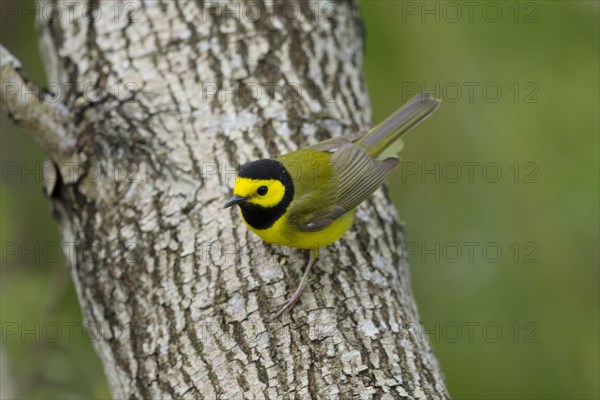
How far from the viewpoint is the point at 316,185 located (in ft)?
12.2

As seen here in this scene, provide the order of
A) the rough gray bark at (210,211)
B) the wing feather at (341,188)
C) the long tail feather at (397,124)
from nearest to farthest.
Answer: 1. the rough gray bark at (210,211)
2. the wing feather at (341,188)
3. the long tail feather at (397,124)

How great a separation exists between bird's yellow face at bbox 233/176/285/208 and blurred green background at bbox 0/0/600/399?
155cm

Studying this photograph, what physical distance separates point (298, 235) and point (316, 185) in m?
0.41

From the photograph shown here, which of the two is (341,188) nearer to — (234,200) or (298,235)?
(298,235)

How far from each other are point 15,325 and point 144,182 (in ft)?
5.25

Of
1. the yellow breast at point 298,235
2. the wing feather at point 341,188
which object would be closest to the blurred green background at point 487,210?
the wing feather at point 341,188

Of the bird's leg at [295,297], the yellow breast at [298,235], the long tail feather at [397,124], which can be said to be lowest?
the bird's leg at [295,297]

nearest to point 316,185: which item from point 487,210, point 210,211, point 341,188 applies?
point 341,188

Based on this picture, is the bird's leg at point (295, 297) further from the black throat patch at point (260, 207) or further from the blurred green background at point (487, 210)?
the blurred green background at point (487, 210)

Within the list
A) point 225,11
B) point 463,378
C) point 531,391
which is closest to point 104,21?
point 225,11

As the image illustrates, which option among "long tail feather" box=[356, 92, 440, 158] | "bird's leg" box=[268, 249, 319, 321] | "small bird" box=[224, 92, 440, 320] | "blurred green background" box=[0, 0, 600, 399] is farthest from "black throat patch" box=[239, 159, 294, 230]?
"blurred green background" box=[0, 0, 600, 399]

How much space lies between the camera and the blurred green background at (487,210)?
4.11m

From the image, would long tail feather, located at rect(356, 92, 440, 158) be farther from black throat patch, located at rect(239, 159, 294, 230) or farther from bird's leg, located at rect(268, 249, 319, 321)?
bird's leg, located at rect(268, 249, 319, 321)

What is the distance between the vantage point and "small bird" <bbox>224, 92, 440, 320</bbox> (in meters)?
3.33
